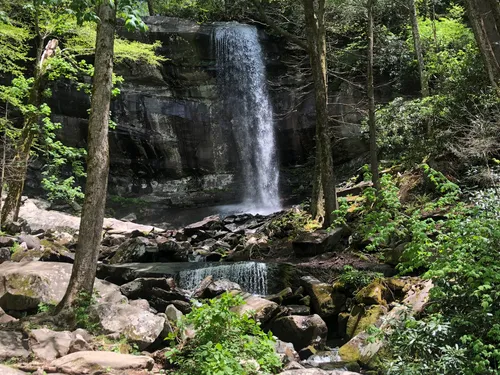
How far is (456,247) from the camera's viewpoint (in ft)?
15.7

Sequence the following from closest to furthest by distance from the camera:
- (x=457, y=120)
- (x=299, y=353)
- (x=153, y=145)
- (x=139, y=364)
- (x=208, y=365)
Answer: (x=208, y=365) → (x=139, y=364) → (x=299, y=353) → (x=457, y=120) → (x=153, y=145)

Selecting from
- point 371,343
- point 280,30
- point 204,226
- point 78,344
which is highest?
point 280,30

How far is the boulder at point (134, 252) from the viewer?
12.6m

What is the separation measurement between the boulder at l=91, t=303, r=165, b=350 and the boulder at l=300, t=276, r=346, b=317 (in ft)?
10.4

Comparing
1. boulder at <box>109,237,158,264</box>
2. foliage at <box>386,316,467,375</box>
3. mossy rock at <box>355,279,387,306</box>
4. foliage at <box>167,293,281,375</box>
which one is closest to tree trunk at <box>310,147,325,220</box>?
boulder at <box>109,237,158,264</box>

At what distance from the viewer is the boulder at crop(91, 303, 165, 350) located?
217 inches

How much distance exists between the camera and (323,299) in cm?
788

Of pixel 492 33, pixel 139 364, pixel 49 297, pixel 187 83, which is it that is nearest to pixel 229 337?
pixel 139 364

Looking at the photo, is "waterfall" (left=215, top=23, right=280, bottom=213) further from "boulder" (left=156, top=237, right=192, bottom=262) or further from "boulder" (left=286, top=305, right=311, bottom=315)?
"boulder" (left=286, top=305, right=311, bottom=315)

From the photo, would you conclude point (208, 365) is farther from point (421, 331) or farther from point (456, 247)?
point (456, 247)

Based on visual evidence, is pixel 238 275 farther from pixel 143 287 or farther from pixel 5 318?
pixel 5 318

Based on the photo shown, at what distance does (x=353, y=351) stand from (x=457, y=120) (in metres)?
7.78

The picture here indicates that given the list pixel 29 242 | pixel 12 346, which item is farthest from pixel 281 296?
pixel 29 242

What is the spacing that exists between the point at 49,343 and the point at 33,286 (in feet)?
7.17
